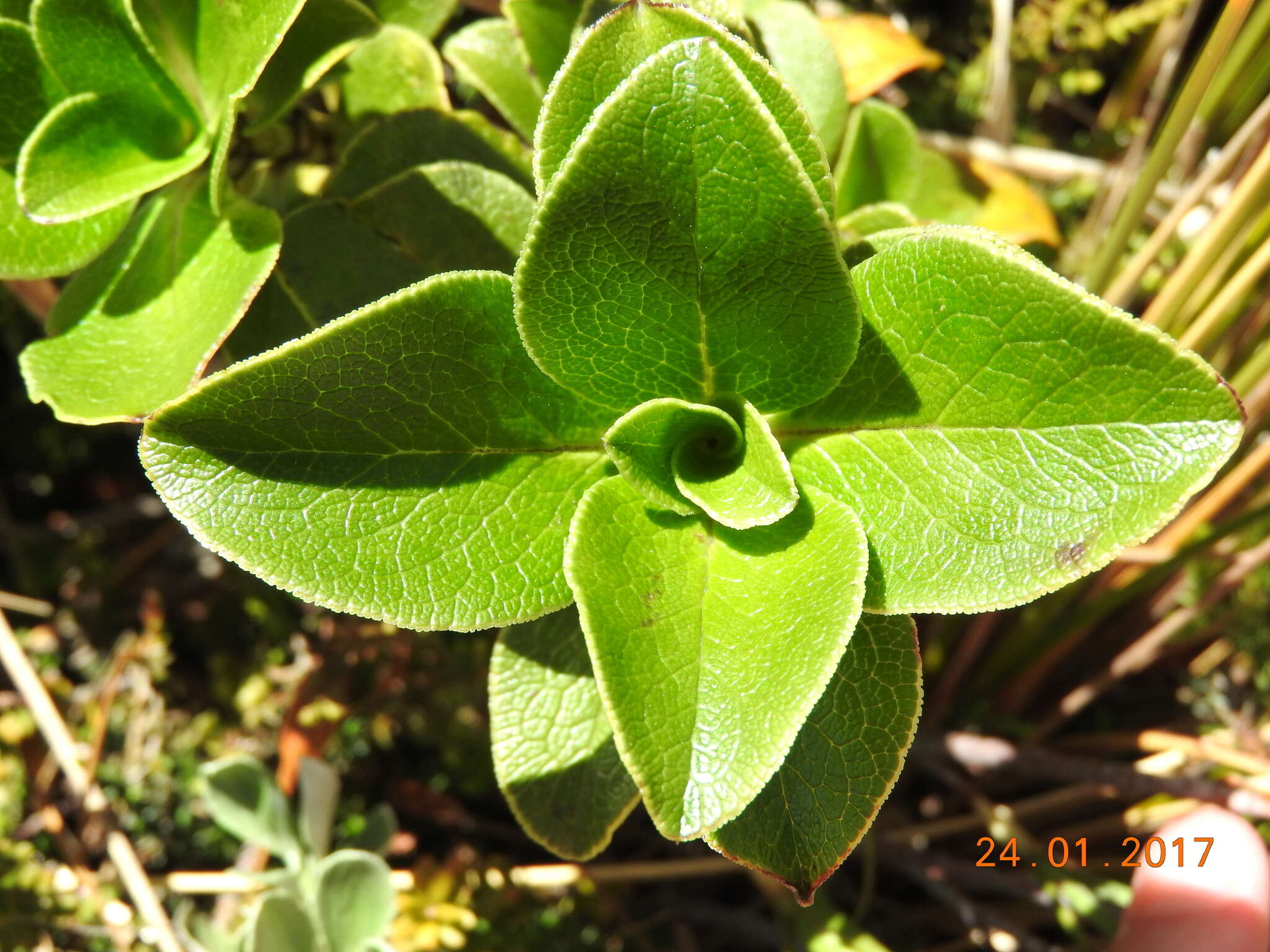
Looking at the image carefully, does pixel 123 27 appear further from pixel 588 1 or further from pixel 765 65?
pixel 765 65

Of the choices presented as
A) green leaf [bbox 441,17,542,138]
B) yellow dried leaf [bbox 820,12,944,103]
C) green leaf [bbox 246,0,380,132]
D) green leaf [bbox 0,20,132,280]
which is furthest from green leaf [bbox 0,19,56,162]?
yellow dried leaf [bbox 820,12,944,103]

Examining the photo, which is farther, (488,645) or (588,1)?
(488,645)

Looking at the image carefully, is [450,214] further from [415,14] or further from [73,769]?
[73,769]

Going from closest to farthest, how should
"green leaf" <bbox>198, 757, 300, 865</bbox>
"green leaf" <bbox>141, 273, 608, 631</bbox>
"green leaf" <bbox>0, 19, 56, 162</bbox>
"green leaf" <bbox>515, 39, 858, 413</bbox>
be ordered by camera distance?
1. "green leaf" <bbox>515, 39, 858, 413</bbox>
2. "green leaf" <bbox>141, 273, 608, 631</bbox>
3. "green leaf" <bbox>0, 19, 56, 162</bbox>
4. "green leaf" <bbox>198, 757, 300, 865</bbox>

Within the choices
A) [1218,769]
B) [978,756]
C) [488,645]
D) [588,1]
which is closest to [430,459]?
[588,1]

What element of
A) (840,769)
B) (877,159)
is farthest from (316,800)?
(877,159)

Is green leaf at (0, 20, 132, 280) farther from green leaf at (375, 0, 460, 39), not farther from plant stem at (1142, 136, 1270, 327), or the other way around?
plant stem at (1142, 136, 1270, 327)
